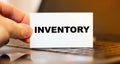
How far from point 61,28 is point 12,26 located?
0.14 m

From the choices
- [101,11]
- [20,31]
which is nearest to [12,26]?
[20,31]

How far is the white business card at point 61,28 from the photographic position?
640 mm

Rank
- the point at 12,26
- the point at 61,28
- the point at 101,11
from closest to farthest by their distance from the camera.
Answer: the point at 12,26 → the point at 61,28 → the point at 101,11

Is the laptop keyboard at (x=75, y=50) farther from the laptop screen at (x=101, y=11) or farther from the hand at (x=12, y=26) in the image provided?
the laptop screen at (x=101, y=11)

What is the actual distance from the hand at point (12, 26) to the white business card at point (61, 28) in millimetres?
24

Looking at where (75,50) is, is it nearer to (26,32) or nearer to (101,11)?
(26,32)

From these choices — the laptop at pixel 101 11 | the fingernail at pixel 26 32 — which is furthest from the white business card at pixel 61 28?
the laptop at pixel 101 11

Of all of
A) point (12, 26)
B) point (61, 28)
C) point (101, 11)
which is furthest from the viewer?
point (101, 11)

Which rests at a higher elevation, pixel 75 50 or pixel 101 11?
pixel 101 11

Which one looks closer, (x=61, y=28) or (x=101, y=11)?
(x=61, y=28)

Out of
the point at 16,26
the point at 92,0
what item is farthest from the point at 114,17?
the point at 16,26

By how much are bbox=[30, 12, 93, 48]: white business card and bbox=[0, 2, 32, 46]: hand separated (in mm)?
24

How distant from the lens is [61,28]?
640mm

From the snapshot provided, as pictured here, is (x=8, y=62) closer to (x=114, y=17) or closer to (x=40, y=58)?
(x=40, y=58)
